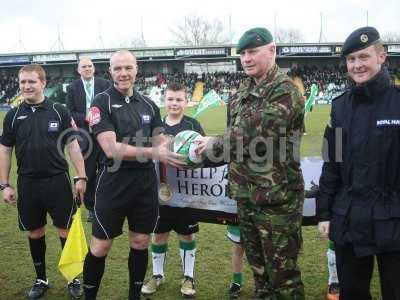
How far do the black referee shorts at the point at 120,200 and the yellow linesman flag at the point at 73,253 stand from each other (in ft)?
1.65

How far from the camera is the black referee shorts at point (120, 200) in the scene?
3801mm

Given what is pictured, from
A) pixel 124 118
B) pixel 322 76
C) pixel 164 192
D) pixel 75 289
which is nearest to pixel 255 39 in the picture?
pixel 124 118

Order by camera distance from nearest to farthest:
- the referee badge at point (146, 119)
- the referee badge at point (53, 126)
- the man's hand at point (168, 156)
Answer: the man's hand at point (168, 156) → the referee badge at point (146, 119) → the referee badge at point (53, 126)

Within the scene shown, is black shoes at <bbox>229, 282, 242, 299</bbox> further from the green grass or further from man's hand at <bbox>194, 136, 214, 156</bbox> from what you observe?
man's hand at <bbox>194, 136, 214, 156</bbox>

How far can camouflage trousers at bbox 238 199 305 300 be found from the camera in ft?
10.0

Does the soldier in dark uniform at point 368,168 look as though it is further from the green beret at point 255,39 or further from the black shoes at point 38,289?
the black shoes at point 38,289

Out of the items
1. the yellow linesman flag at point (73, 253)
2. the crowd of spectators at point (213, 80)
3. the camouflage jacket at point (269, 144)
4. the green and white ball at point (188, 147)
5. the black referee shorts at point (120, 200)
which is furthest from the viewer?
the crowd of spectators at point (213, 80)

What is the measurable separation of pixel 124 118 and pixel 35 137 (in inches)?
42.7

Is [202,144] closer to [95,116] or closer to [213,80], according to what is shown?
[95,116]

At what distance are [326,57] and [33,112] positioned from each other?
1904 inches

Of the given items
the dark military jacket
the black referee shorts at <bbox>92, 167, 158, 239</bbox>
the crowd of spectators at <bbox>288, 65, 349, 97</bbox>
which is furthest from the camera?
the crowd of spectators at <bbox>288, 65, 349, 97</bbox>

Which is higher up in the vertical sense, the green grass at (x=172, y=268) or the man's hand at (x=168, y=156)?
the man's hand at (x=168, y=156)

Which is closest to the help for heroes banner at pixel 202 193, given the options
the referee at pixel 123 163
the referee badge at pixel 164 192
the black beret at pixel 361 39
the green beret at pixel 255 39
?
the referee badge at pixel 164 192

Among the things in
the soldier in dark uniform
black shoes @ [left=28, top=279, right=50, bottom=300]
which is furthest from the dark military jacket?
black shoes @ [left=28, top=279, right=50, bottom=300]
